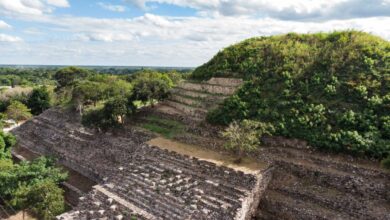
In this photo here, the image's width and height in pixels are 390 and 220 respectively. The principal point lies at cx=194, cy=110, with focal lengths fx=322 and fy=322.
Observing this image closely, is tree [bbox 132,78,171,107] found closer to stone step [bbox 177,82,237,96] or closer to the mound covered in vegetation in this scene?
stone step [bbox 177,82,237,96]

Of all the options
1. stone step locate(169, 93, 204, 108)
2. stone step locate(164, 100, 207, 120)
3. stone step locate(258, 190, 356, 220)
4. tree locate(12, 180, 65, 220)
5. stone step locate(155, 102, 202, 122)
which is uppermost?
stone step locate(169, 93, 204, 108)

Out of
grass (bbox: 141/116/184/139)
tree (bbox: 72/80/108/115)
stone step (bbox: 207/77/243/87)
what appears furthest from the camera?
tree (bbox: 72/80/108/115)

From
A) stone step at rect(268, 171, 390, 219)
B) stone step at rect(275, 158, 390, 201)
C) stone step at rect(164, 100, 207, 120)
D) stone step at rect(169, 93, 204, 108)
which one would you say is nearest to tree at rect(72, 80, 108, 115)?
stone step at rect(169, 93, 204, 108)

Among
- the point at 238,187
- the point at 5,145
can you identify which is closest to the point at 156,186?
the point at 238,187

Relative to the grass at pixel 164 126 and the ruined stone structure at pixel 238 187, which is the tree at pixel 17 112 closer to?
the grass at pixel 164 126

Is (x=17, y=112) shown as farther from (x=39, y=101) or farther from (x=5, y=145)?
(x=5, y=145)

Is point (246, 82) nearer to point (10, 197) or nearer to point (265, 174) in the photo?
point (265, 174)
